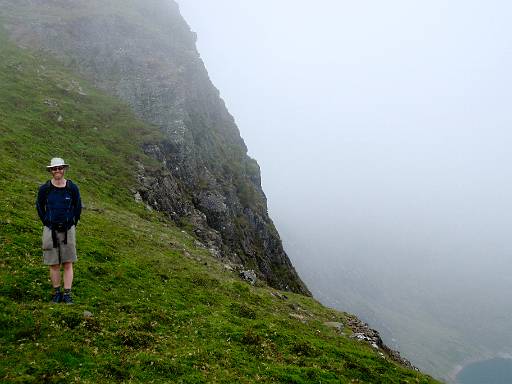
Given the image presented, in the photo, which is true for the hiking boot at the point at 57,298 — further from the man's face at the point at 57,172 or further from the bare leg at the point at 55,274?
the man's face at the point at 57,172

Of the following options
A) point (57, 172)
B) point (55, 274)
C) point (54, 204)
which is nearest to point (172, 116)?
point (57, 172)

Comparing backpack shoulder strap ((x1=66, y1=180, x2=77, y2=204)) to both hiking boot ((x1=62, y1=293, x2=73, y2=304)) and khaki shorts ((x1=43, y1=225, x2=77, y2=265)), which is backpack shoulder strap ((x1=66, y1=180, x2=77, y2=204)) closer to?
khaki shorts ((x1=43, y1=225, x2=77, y2=265))

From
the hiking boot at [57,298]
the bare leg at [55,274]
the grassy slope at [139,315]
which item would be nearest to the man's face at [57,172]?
the bare leg at [55,274]

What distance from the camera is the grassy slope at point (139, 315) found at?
15.2 metres

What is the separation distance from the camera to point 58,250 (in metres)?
17.8

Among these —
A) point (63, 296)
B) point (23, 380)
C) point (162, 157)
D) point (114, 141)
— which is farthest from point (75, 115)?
point (23, 380)

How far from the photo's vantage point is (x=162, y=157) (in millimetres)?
Result: 63281

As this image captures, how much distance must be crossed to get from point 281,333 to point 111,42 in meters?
81.3

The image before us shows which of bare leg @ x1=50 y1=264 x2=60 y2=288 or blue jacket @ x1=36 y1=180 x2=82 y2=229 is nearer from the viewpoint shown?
blue jacket @ x1=36 y1=180 x2=82 y2=229

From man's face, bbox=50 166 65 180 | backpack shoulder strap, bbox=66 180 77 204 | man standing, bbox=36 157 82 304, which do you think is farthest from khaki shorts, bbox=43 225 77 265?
man's face, bbox=50 166 65 180

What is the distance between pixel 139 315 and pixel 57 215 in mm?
6047

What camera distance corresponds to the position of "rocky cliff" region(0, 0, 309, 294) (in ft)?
202

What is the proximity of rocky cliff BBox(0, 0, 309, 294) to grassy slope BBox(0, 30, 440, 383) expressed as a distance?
598 inches

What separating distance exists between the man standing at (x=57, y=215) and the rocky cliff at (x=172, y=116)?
32.3 meters
